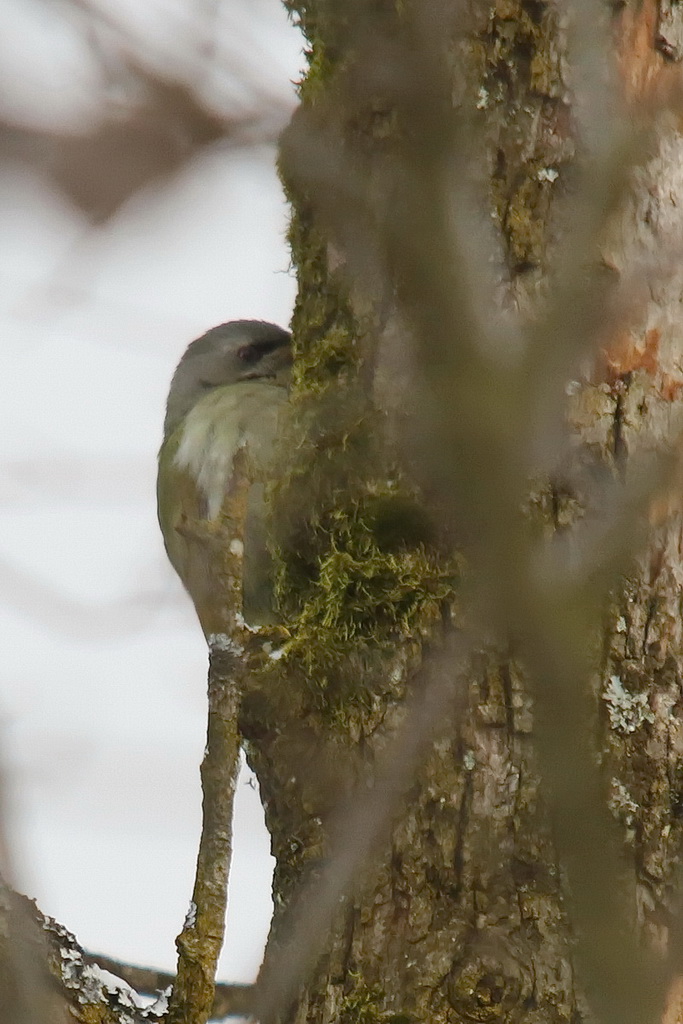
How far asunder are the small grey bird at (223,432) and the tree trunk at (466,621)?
286 mm

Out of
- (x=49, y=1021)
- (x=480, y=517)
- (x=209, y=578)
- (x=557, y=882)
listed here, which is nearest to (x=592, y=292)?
(x=480, y=517)

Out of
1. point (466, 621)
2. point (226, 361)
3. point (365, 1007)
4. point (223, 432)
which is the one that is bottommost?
point (365, 1007)

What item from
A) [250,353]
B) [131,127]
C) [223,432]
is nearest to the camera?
[131,127]

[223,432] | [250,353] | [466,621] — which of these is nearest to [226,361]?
[250,353]

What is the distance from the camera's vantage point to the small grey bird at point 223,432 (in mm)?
2725

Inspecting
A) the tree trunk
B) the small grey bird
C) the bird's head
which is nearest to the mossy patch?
the tree trunk

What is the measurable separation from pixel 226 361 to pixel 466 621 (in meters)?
2.03

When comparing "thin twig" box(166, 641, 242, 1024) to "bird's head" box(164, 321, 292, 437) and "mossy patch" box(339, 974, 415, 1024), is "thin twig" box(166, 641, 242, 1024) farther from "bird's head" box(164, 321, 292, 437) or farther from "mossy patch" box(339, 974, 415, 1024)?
"bird's head" box(164, 321, 292, 437)

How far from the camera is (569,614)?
1033mm

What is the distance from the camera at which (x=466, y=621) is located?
1773mm

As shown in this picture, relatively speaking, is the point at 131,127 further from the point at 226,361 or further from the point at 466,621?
the point at 226,361

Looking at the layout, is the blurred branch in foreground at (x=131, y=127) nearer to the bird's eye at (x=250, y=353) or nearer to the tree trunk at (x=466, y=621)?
the tree trunk at (x=466, y=621)

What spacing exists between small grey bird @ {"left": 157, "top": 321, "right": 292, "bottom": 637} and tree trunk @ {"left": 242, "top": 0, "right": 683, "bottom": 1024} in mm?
286

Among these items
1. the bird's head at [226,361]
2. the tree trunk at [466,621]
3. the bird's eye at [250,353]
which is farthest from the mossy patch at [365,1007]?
the bird's eye at [250,353]
